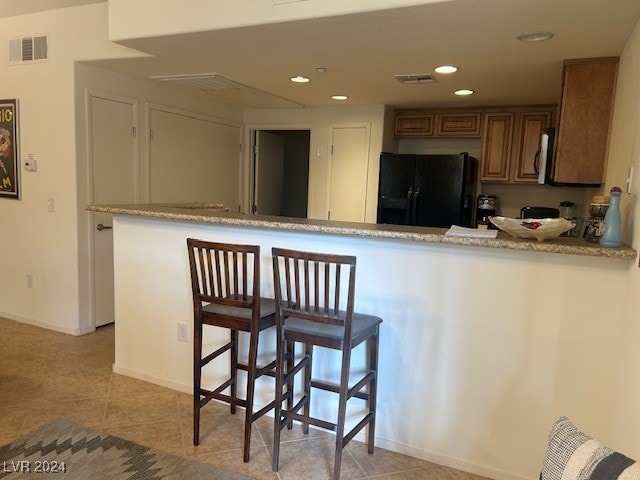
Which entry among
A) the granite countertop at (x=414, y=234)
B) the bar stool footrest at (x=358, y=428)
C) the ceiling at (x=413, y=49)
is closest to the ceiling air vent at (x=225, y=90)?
the ceiling at (x=413, y=49)

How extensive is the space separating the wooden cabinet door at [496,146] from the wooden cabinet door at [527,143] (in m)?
0.07

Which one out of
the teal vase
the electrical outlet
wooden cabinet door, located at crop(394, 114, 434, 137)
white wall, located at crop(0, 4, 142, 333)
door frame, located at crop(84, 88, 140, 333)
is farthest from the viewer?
wooden cabinet door, located at crop(394, 114, 434, 137)

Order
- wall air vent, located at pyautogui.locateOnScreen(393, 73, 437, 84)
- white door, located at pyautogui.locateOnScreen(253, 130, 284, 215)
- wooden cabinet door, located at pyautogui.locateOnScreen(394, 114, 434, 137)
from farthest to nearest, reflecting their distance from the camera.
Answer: white door, located at pyautogui.locateOnScreen(253, 130, 284, 215), wooden cabinet door, located at pyautogui.locateOnScreen(394, 114, 434, 137), wall air vent, located at pyautogui.locateOnScreen(393, 73, 437, 84)

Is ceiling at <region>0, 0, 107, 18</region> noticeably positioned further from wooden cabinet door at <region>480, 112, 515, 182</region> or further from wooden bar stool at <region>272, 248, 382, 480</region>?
wooden cabinet door at <region>480, 112, 515, 182</region>

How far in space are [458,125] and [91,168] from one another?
11.4ft

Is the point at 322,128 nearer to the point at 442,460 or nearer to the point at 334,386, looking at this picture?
the point at 334,386

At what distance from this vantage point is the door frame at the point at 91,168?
366 centimetres

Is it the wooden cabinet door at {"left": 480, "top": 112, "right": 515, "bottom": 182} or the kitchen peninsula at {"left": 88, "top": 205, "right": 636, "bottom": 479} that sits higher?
the wooden cabinet door at {"left": 480, "top": 112, "right": 515, "bottom": 182}

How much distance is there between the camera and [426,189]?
4336 millimetres

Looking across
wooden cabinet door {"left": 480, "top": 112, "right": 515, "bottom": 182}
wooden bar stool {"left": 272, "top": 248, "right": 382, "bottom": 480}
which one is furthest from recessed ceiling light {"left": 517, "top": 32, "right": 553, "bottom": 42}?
wooden cabinet door {"left": 480, "top": 112, "right": 515, "bottom": 182}

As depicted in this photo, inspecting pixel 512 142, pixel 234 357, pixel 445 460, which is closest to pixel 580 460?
pixel 445 460

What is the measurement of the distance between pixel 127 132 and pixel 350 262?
117 inches

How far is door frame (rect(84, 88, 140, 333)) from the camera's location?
144 inches

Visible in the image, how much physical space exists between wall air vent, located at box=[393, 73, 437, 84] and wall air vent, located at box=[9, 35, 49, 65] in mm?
2839
